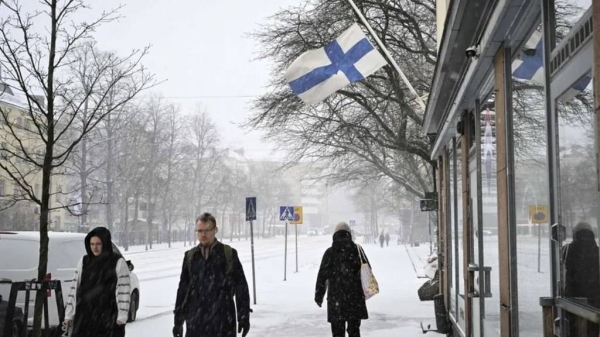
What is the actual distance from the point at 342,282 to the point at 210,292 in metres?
2.68

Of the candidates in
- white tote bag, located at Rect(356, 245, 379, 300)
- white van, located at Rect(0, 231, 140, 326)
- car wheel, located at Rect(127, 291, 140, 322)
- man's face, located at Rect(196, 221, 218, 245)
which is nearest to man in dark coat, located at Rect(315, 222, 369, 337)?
white tote bag, located at Rect(356, 245, 379, 300)

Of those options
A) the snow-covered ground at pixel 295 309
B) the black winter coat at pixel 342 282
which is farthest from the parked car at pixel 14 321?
the black winter coat at pixel 342 282

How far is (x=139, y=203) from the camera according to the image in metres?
57.7

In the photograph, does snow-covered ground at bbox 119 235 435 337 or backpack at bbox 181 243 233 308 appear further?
snow-covered ground at bbox 119 235 435 337

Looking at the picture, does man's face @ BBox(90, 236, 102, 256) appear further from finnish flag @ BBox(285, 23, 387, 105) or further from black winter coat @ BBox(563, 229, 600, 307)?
finnish flag @ BBox(285, 23, 387, 105)

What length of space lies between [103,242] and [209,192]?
6241 centimetres

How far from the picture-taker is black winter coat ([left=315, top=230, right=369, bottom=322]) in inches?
332

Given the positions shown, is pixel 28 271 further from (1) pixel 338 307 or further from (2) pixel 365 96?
(2) pixel 365 96

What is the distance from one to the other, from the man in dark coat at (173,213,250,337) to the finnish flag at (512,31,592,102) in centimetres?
298

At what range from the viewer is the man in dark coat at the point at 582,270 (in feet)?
9.52

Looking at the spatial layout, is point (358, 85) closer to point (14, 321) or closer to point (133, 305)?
point (133, 305)

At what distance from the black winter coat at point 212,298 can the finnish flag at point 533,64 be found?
2.99 metres

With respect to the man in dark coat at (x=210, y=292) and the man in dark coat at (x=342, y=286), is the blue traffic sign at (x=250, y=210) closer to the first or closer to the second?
the man in dark coat at (x=342, y=286)

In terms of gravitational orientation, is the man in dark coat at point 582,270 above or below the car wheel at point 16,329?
above
